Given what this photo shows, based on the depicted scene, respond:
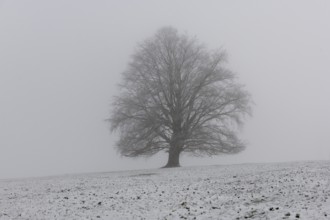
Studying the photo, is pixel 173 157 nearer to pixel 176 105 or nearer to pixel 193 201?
pixel 176 105

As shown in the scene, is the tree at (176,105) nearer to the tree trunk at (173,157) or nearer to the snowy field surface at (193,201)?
the tree trunk at (173,157)

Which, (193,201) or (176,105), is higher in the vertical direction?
(176,105)

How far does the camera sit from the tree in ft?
116

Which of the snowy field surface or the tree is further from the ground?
the tree

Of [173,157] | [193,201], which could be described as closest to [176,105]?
[173,157]

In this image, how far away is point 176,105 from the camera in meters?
36.2

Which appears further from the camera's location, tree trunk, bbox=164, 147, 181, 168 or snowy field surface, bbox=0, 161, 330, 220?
tree trunk, bbox=164, 147, 181, 168

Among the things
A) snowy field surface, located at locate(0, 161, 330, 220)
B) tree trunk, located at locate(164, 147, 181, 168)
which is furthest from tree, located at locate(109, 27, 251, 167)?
snowy field surface, located at locate(0, 161, 330, 220)

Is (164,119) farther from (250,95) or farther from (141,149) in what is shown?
(250,95)

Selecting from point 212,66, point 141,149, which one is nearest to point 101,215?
point 141,149

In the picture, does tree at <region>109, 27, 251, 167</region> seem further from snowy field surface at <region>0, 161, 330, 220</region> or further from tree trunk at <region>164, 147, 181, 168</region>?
snowy field surface at <region>0, 161, 330, 220</region>

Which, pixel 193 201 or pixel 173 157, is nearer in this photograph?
pixel 193 201

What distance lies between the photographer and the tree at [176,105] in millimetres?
35250

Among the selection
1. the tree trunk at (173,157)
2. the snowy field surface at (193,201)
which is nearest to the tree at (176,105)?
the tree trunk at (173,157)
